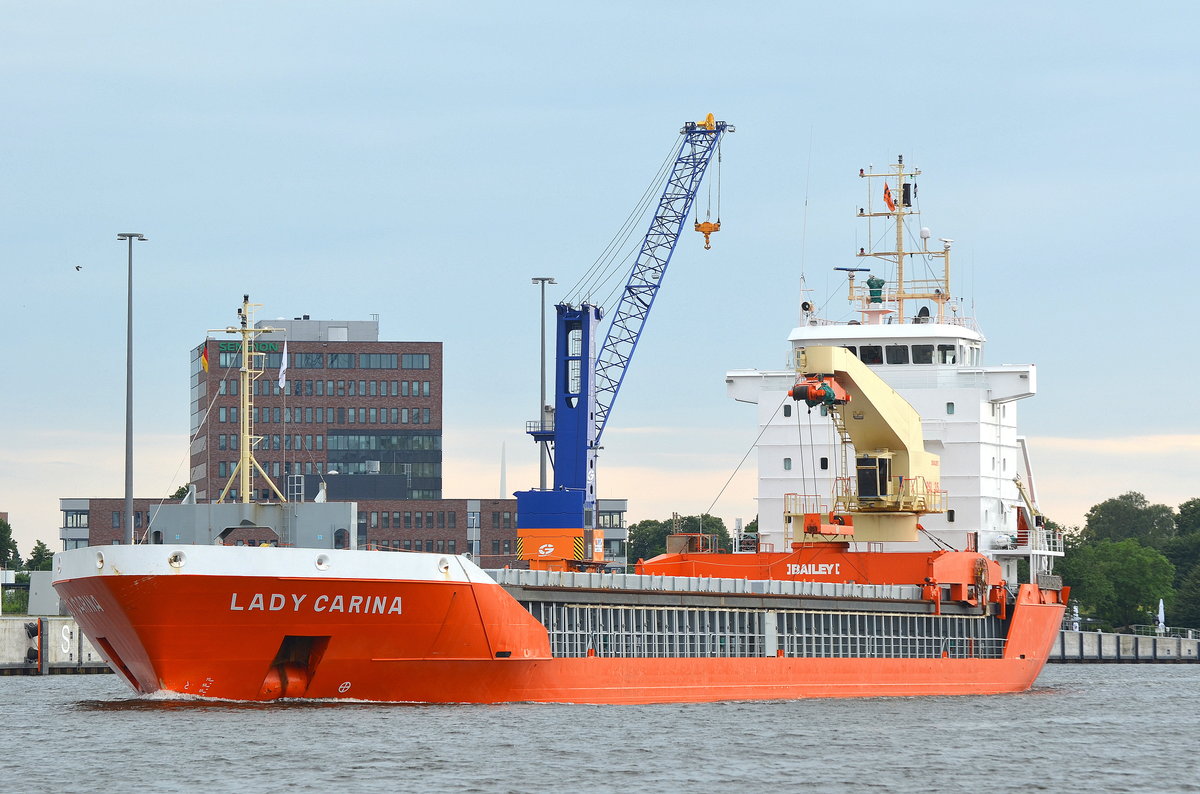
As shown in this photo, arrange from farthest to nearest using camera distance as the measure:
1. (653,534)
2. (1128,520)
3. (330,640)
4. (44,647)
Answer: (1128,520)
(653,534)
(44,647)
(330,640)

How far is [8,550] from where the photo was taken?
17338cm

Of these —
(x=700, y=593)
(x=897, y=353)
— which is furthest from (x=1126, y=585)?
(x=700, y=593)

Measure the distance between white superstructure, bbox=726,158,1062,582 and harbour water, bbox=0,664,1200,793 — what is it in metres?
11.8

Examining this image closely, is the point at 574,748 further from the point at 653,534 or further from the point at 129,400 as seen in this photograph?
the point at 653,534

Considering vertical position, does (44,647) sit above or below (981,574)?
below

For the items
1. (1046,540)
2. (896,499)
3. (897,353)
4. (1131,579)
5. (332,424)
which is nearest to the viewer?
(896,499)

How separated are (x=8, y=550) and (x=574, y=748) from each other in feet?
492

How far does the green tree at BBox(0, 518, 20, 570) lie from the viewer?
17112 centimetres

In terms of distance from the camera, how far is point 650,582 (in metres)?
45.2

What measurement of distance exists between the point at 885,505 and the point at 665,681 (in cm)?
991

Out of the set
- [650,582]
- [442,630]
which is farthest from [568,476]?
[442,630]

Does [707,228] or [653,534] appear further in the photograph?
[653,534]

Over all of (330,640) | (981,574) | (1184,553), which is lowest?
(330,640)

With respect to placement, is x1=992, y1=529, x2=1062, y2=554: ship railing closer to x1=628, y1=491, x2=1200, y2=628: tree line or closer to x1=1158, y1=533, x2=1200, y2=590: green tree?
x1=628, y1=491, x2=1200, y2=628: tree line
